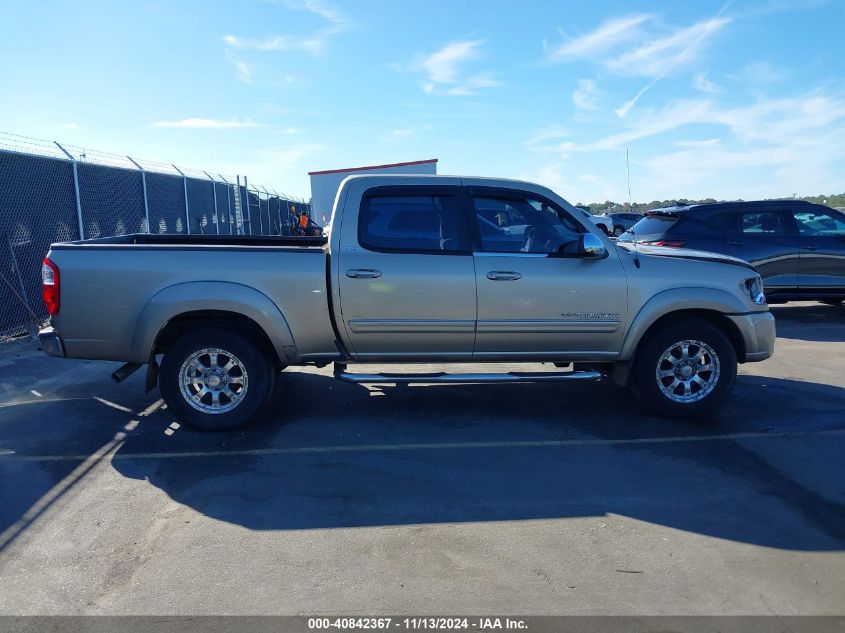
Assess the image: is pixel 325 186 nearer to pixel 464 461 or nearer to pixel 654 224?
pixel 654 224

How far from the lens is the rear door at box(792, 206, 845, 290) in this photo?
32.8ft

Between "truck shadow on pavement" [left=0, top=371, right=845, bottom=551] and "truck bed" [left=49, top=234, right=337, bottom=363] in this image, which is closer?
"truck shadow on pavement" [left=0, top=371, right=845, bottom=551]

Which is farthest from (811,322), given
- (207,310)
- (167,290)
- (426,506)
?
(167,290)

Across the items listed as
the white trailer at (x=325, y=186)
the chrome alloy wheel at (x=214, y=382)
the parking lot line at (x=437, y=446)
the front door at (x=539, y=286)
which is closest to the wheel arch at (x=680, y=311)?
the front door at (x=539, y=286)

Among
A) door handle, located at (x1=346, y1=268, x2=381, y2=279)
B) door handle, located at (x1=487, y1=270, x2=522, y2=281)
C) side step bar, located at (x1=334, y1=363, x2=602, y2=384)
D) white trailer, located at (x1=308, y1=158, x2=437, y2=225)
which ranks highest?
white trailer, located at (x1=308, y1=158, x2=437, y2=225)

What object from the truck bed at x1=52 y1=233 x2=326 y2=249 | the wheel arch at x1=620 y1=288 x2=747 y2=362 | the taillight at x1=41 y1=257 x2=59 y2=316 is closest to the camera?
the taillight at x1=41 y1=257 x2=59 y2=316

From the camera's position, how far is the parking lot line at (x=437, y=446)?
4.81 metres

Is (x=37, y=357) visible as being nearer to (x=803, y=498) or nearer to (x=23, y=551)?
(x=23, y=551)

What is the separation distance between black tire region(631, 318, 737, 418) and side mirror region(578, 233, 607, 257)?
3.13 feet

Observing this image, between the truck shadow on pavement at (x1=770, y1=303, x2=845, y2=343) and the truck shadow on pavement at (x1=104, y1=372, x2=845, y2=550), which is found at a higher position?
the truck shadow on pavement at (x1=770, y1=303, x2=845, y2=343)

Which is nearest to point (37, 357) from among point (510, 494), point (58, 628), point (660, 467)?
point (58, 628)

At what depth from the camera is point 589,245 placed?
509cm

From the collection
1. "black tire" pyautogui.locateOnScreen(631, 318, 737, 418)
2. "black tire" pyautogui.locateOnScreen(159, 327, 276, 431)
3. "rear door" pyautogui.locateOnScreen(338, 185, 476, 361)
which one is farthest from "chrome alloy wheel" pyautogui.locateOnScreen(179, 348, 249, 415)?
"black tire" pyautogui.locateOnScreen(631, 318, 737, 418)

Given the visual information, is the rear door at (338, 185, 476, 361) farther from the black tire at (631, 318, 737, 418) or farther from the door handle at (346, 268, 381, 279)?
the black tire at (631, 318, 737, 418)
